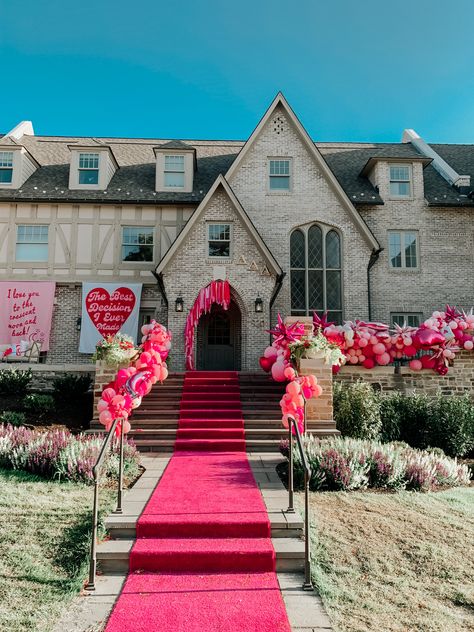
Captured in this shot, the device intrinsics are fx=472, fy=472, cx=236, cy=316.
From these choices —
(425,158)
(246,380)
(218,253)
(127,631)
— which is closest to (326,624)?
(127,631)

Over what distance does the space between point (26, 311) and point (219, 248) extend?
26.5ft

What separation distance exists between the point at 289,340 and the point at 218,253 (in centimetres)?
615

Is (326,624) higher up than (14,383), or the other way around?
(14,383)

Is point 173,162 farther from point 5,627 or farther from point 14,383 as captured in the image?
point 5,627

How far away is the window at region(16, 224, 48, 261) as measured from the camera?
1909cm

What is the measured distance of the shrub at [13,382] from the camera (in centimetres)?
1355

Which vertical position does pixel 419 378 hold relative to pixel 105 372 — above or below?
below

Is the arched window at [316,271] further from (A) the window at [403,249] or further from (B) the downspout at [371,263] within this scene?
(A) the window at [403,249]

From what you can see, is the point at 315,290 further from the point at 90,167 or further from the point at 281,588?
the point at 281,588

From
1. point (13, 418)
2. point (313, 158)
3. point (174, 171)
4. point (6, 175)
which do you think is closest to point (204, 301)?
point (174, 171)

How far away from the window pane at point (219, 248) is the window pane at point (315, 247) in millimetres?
3789

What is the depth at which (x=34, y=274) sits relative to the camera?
62.1 feet

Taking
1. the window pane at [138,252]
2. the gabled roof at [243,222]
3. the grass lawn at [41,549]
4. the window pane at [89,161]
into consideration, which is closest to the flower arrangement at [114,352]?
the grass lawn at [41,549]

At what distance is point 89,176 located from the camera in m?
20.1
